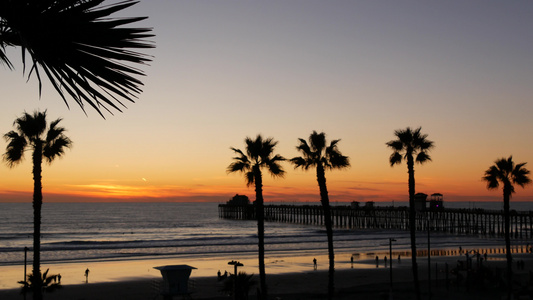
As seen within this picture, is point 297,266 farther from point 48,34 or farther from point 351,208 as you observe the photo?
point 351,208

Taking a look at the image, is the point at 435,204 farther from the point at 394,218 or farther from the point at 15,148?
the point at 394,218

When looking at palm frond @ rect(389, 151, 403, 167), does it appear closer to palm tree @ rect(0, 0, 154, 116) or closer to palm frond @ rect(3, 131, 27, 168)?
palm frond @ rect(3, 131, 27, 168)

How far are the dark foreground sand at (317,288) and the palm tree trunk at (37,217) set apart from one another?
9.31 m

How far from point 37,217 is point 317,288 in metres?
19.1

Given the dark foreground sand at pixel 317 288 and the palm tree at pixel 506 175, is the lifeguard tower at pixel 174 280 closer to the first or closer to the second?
the dark foreground sand at pixel 317 288

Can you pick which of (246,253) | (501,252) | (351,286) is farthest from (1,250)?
(501,252)

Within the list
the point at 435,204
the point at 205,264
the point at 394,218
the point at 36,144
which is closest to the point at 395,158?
the point at 435,204

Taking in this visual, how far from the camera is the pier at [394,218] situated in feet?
279

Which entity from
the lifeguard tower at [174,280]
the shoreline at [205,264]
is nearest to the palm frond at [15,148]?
the lifeguard tower at [174,280]

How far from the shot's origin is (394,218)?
10519cm

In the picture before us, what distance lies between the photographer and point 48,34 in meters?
Result: 2.46

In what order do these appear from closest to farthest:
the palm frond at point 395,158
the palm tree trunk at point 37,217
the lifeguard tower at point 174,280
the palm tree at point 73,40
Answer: the palm tree at point 73,40, the palm tree trunk at point 37,217, the lifeguard tower at point 174,280, the palm frond at point 395,158

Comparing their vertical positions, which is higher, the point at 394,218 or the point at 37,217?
the point at 37,217

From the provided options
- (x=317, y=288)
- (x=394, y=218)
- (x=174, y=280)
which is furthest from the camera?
(x=394, y=218)
